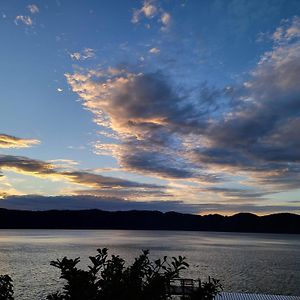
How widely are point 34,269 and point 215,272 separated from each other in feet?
172

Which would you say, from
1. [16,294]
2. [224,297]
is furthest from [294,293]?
[16,294]

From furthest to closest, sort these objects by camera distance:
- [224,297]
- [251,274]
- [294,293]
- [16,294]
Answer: [251,274] < [294,293] < [16,294] < [224,297]

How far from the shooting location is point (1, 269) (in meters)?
111

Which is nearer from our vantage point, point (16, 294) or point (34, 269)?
point (16, 294)

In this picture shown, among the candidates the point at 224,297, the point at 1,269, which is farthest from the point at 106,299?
the point at 1,269

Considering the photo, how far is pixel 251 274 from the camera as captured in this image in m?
106

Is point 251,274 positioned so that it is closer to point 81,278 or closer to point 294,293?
point 294,293

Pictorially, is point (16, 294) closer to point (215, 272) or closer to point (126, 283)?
point (215, 272)

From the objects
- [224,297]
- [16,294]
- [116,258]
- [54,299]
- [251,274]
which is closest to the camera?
[54,299]

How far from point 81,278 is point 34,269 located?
109 metres

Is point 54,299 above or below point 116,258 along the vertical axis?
below

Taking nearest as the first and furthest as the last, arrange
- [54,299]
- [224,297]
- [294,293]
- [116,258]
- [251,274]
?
[54,299] < [116,258] < [224,297] < [294,293] < [251,274]

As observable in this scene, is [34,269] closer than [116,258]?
No

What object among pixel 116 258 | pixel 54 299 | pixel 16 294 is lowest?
pixel 16 294
